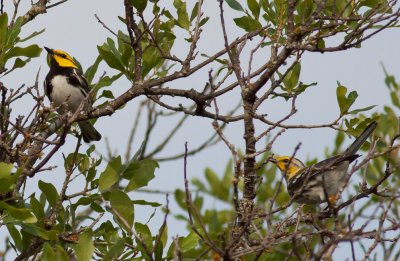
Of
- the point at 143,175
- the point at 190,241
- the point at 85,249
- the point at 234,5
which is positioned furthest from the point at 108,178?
the point at 234,5

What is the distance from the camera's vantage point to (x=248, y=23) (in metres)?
5.58

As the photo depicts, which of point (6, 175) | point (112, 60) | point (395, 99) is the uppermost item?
point (112, 60)

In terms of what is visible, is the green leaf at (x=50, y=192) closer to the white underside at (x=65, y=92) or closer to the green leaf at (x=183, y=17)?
the green leaf at (x=183, y=17)

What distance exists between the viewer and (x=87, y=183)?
5375 millimetres

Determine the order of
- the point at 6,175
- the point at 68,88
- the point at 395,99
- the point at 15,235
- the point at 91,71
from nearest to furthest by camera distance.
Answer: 1. the point at 6,175
2. the point at 15,235
3. the point at 395,99
4. the point at 91,71
5. the point at 68,88

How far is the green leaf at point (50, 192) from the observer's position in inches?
194

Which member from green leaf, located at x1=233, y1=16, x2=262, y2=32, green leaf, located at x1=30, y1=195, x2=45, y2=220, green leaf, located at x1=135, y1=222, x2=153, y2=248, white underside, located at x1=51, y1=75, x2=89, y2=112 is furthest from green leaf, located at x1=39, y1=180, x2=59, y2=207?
white underside, located at x1=51, y1=75, x2=89, y2=112

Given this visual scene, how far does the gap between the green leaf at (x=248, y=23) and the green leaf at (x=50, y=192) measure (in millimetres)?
1878

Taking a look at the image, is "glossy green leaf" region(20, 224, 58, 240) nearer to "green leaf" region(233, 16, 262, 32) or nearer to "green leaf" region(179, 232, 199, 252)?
"green leaf" region(179, 232, 199, 252)

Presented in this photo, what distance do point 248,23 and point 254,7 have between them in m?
0.14

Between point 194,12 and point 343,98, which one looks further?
point 194,12

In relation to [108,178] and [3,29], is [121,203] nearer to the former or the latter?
[108,178]

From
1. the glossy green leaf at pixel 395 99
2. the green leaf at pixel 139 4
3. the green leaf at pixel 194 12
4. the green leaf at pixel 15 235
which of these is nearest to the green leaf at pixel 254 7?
the green leaf at pixel 194 12

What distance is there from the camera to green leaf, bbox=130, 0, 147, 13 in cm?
531
